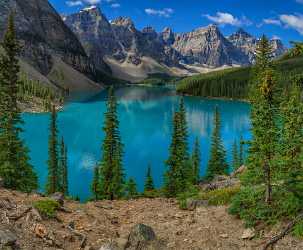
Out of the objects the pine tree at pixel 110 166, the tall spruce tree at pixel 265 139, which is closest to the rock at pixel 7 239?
the tall spruce tree at pixel 265 139

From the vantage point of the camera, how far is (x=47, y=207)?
22781 millimetres

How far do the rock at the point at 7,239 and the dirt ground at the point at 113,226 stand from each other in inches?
17.5

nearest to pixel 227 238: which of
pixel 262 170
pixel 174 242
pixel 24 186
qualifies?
pixel 174 242

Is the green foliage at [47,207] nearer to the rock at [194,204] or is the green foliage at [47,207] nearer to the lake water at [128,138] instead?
the rock at [194,204]

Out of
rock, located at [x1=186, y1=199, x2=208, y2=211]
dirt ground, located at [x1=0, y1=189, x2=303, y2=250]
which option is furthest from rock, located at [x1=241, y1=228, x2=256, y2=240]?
rock, located at [x1=186, y1=199, x2=208, y2=211]

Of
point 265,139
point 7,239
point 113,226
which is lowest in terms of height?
point 113,226

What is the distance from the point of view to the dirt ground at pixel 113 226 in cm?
1886

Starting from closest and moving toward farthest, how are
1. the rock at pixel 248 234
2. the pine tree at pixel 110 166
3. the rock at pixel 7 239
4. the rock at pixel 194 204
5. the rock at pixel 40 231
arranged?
1. the rock at pixel 7 239
2. the rock at pixel 40 231
3. the rock at pixel 248 234
4. the rock at pixel 194 204
5. the pine tree at pixel 110 166

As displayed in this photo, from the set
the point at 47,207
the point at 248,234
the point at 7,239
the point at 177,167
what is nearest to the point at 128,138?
the point at 177,167

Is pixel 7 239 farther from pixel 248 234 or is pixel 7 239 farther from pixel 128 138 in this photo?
pixel 128 138

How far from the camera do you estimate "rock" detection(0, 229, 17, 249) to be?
Result: 1618cm

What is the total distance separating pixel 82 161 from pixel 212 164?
3486 centimetres

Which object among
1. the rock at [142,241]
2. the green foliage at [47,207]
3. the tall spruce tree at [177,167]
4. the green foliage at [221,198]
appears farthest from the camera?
the tall spruce tree at [177,167]

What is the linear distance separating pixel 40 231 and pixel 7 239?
2462 millimetres
